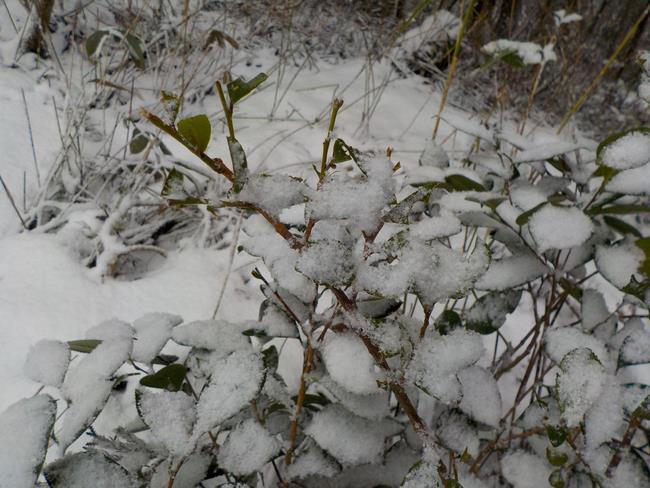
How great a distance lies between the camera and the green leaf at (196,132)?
0.32m

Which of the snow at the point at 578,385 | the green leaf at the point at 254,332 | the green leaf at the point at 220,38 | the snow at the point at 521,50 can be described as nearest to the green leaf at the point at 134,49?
the green leaf at the point at 220,38

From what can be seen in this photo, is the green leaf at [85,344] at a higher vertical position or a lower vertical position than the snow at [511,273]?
lower

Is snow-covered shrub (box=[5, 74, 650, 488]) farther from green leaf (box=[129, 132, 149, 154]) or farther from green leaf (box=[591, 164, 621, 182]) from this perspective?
green leaf (box=[129, 132, 149, 154])

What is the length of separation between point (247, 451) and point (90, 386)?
152 millimetres

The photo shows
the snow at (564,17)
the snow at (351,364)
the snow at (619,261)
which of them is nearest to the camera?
the snow at (351,364)

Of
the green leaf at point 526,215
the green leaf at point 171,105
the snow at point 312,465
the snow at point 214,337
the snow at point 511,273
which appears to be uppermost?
the green leaf at point 171,105

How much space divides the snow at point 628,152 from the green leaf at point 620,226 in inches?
4.9

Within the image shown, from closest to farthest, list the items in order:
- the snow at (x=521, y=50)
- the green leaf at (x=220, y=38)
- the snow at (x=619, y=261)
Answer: the snow at (x=619, y=261), the snow at (x=521, y=50), the green leaf at (x=220, y=38)

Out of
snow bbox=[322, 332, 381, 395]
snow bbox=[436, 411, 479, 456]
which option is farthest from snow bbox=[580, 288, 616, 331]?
snow bbox=[322, 332, 381, 395]

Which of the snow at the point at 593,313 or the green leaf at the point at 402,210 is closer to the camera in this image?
the green leaf at the point at 402,210

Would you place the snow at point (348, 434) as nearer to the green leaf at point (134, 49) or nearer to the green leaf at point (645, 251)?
the green leaf at point (645, 251)

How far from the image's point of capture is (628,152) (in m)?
0.47

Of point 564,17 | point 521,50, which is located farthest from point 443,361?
point 564,17

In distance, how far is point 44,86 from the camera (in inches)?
59.6
